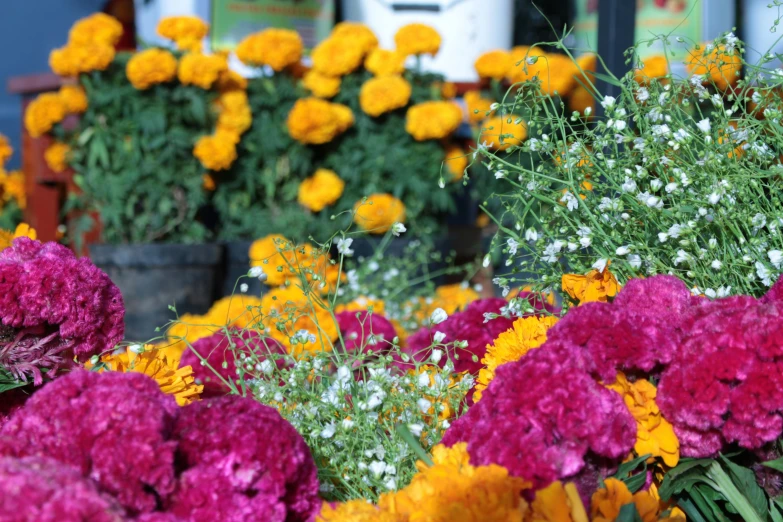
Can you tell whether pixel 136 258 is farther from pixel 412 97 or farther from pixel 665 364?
pixel 665 364

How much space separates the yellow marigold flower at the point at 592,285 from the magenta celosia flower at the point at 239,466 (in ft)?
1.93

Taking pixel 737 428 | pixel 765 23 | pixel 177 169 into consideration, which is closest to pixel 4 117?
pixel 177 169

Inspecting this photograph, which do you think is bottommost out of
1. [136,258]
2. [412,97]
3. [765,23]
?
[136,258]

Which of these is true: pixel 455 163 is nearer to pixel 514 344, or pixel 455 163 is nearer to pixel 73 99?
pixel 73 99

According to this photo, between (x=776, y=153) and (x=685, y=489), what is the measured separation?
28.1 inches

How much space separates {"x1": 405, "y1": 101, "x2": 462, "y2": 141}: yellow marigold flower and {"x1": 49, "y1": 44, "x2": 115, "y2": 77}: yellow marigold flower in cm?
135

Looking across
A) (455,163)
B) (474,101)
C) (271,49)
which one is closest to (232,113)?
(271,49)

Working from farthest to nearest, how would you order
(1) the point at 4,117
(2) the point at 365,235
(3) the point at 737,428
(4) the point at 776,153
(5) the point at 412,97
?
(1) the point at 4,117
(5) the point at 412,97
(2) the point at 365,235
(4) the point at 776,153
(3) the point at 737,428

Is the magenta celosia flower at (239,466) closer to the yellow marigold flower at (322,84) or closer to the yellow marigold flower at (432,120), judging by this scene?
the yellow marigold flower at (432,120)

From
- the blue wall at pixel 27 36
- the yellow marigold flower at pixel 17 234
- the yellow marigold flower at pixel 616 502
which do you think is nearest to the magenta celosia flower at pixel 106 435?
the yellow marigold flower at pixel 616 502

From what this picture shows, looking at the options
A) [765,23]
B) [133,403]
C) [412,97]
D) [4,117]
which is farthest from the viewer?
[4,117]

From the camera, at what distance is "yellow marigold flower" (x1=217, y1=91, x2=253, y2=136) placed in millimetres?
3962

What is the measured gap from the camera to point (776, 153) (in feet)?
4.95

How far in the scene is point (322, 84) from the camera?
13.4 ft
